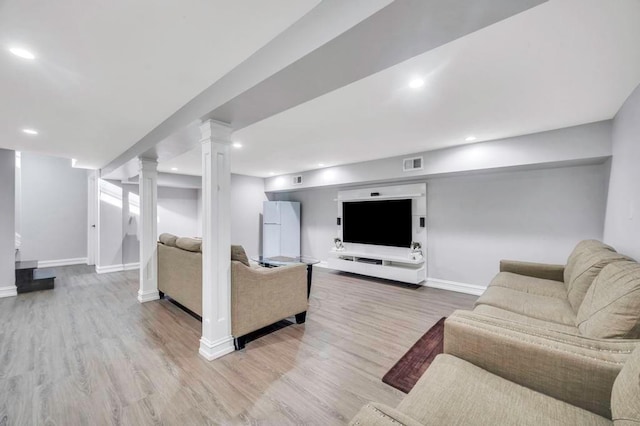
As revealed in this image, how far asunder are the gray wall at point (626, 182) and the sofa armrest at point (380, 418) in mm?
2677

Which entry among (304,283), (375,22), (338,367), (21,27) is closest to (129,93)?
(21,27)

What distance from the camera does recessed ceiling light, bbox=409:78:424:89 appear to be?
2.04 metres

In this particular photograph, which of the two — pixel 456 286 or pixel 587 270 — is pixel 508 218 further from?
pixel 587 270

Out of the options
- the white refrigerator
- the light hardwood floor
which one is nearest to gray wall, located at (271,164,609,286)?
the light hardwood floor

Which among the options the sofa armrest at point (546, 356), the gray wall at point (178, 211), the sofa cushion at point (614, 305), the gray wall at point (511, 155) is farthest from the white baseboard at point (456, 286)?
the gray wall at point (178, 211)

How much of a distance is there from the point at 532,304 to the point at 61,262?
9.11 meters

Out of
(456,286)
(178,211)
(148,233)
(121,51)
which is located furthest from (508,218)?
(178,211)

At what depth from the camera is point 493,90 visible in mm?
2184

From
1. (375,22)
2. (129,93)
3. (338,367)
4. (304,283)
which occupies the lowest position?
(338,367)

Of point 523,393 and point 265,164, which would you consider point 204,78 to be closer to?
point 523,393

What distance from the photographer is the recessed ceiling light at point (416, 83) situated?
2.04 metres

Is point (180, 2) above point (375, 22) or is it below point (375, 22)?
above

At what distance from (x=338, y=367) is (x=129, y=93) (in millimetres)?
2951

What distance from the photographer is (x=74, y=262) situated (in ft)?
21.5
